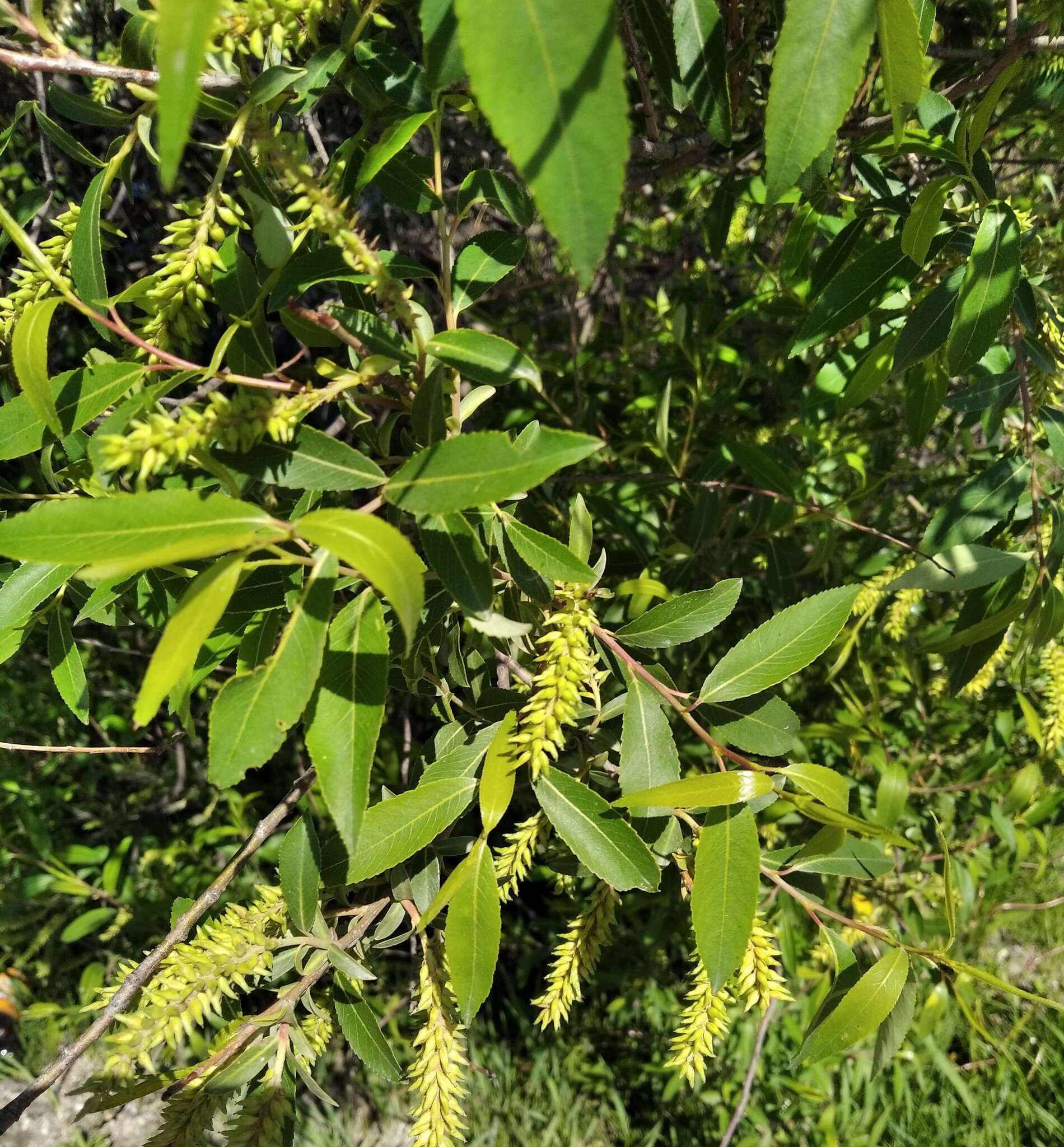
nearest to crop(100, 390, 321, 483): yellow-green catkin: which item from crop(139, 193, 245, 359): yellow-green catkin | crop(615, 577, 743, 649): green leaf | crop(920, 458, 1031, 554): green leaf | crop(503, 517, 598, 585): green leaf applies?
crop(139, 193, 245, 359): yellow-green catkin

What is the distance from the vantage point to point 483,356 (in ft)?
2.29

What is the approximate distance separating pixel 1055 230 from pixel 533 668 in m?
1.86

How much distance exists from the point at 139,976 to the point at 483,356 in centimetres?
77

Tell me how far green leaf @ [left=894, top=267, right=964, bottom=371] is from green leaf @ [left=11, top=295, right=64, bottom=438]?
96cm

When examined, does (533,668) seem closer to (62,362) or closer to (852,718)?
(852,718)

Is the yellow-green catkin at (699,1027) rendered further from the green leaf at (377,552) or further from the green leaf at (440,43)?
the green leaf at (440,43)

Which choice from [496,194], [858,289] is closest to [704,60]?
[496,194]

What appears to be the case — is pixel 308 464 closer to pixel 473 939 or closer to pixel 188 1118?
pixel 473 939

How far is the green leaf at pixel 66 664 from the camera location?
41.1 inches

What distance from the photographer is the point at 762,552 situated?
1.77 meters

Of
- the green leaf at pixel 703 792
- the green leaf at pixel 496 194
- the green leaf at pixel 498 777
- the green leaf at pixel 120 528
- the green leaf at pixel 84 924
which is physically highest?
the green leaf at pixel 496 194

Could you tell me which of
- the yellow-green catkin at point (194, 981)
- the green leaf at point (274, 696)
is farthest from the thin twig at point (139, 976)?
the green leaf at point (274, 696)

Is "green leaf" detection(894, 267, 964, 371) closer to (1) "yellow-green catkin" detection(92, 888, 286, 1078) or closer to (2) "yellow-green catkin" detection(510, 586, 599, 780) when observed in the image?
(2) "yellow-green catkin" detection(510, 586, 599, 780)

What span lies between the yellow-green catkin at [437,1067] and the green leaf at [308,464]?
0.56 m
